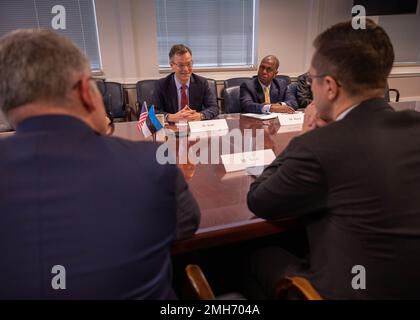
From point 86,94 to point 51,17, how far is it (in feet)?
12.5

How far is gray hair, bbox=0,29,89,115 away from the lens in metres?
0.70

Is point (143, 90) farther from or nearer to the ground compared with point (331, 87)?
nearer to the ground

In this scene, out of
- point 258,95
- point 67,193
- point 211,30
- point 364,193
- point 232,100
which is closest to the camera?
point 67,193

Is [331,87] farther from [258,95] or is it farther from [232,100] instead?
[232,100]

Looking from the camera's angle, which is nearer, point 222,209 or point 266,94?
point 222,209

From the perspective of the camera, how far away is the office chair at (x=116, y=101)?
3.83 meters

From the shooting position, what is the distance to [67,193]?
0.63 m

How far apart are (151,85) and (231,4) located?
5.49ft

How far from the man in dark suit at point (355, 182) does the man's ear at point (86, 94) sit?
580 mm

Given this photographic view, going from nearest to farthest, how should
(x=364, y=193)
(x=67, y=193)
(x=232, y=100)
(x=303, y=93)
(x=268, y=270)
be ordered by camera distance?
(x=67, y=193) < (x=364, y=193) < (x=268, y=270) < (x=232, y=100) < (x=303, y=93)

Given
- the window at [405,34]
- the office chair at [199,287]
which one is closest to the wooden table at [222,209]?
the office chair at [199,287]

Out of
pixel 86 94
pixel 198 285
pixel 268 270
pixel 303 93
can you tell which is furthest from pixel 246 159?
pixel 303 93

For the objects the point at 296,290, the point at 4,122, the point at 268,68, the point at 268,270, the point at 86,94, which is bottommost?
the point at 268,270
